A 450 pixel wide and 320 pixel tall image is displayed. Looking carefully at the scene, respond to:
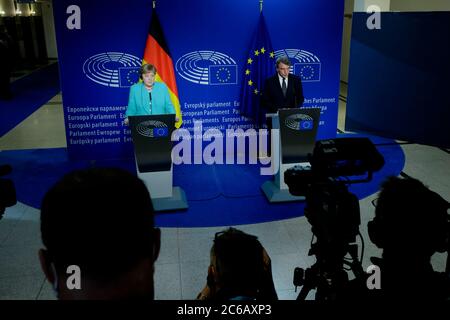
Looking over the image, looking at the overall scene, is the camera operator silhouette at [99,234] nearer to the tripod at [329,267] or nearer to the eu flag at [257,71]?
the tripod at [329,267]

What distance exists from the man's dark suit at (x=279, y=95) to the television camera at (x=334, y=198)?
3.46m

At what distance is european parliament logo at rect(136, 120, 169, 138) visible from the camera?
454cm

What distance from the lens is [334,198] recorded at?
1965 millimetres

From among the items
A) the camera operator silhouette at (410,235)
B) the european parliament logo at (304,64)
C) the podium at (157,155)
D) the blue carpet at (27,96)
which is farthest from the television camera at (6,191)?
the blue carpet at (27,96)

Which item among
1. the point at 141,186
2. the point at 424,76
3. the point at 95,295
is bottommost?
the point at 424,76

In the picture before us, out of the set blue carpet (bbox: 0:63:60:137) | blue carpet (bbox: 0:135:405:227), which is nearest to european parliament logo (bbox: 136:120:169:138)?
blue carpet (bbox: 0:135:405:227)

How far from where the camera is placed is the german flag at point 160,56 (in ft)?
19.5

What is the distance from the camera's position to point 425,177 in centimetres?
574

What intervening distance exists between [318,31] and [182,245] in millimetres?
3860

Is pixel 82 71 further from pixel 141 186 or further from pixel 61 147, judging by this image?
pixel 141 186

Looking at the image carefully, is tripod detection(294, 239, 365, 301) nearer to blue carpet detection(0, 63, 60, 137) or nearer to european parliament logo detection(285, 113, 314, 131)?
european parliament logo detection(285, 113, 314, 131)

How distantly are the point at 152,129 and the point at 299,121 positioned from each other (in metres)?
1.54
